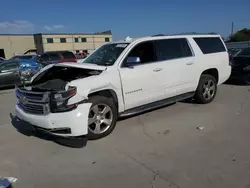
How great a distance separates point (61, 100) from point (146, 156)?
1.61 m

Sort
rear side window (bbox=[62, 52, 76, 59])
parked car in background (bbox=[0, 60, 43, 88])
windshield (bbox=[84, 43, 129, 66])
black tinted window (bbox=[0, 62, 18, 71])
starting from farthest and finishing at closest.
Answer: rear side window (bbox=[62, 52, 76, 59]) → black tinted window (bbox=[0, 62, 18, 71]) → parked car in background (bbox=[0, 60, 43, 88]) → windshield (bbox=[84, 43, 129, 66])

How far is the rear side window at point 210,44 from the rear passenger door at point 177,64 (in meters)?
0.48

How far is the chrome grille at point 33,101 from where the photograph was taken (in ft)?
13.5

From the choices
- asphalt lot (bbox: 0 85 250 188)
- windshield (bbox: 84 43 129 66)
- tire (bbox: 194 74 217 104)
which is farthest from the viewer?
tire (bbox: 194 74 217 104)

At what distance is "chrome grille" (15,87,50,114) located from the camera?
4113 mm

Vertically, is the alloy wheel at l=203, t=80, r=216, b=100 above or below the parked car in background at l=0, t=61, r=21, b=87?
below

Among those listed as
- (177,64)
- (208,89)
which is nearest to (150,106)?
(177,64)

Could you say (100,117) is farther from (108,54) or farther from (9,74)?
(9,74)

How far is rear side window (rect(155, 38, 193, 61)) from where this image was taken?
18.2ft

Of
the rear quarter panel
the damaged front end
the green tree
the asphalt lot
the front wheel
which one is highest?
the green tree

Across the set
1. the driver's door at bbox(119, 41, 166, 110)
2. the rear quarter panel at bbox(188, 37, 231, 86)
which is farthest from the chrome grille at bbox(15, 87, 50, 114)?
the rear quarter panel at bbox(188, 37, 231, 86)

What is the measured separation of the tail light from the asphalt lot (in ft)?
2.43

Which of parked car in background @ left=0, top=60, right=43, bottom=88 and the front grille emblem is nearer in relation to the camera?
the front grille emblem

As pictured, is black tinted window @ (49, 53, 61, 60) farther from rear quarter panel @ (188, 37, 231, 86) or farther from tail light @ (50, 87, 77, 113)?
tail light @ (50, 87, 77, 113)
